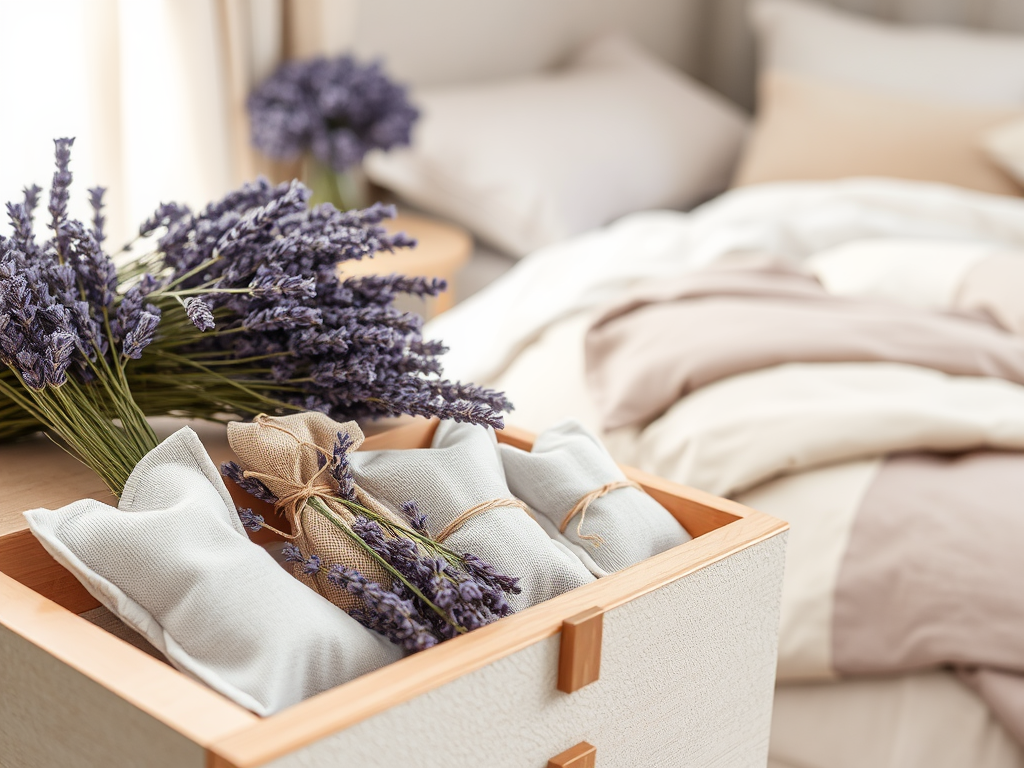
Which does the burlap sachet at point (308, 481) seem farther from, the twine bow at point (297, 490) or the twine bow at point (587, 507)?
the twine bow at point (587, 507)

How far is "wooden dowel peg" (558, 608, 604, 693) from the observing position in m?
0.52

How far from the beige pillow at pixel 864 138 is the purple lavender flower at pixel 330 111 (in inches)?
40.3

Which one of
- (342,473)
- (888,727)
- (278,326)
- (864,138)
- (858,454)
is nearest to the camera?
(342,473)

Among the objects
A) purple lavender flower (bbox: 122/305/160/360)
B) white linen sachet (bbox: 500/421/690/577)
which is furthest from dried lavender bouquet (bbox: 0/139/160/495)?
white linen sachet (bbox: 500/421/690/577)

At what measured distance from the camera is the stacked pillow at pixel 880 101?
99.8 inches

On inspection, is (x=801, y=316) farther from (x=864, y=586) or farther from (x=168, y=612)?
(x=168, y=612)

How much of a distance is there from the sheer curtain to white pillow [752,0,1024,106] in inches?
60.3

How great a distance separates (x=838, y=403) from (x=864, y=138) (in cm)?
156

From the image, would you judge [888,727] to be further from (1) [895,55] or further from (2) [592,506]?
(1) [895,55]

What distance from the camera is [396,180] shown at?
7.88 feet

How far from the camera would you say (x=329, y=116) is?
6.98ft

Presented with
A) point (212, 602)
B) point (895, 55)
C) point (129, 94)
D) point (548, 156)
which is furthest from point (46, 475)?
point (895, 55)

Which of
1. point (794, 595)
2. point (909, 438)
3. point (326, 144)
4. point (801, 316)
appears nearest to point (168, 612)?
point (794, 595)

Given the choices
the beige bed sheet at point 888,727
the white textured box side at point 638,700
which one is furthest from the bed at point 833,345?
the white textured box side at point 638,700
